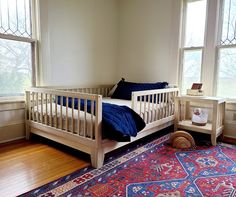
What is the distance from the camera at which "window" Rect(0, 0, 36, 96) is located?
105 inches

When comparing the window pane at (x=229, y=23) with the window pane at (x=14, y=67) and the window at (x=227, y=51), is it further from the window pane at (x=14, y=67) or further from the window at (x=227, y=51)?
the window pane at (x=14, y=67)

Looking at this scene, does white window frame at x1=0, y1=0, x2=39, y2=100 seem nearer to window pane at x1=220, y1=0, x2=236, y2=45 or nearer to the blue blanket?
the blue blanket

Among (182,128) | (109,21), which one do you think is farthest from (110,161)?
(109,21)

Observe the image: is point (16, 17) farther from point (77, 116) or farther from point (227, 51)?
point (227, 51)

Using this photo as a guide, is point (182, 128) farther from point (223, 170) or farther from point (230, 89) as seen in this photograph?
point (223, 170)

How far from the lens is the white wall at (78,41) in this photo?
305cm

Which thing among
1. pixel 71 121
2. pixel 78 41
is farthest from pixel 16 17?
pixel 71 121

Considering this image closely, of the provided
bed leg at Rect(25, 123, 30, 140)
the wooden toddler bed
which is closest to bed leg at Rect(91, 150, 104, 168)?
the wooden toddler bed

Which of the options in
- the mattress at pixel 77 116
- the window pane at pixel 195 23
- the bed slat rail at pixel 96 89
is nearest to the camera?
the mattress at pixel 77 116

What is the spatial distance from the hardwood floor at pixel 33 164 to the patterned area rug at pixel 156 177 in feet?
0.43

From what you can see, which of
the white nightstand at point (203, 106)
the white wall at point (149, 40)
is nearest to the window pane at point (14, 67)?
the white wall at point (149, 40)

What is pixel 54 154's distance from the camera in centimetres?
237

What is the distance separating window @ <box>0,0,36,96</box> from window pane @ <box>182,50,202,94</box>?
243 centimetres

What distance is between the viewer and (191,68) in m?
3.39
